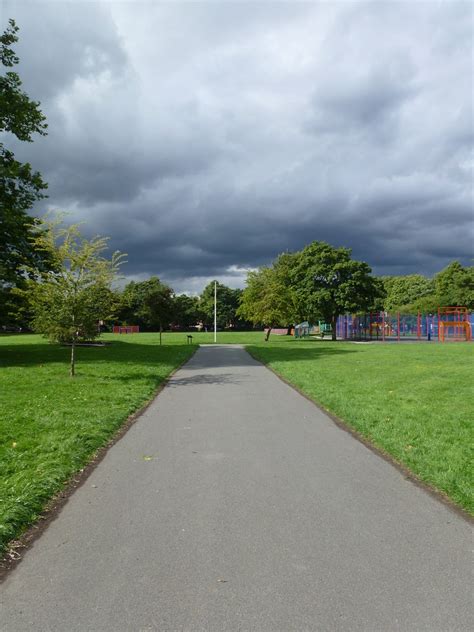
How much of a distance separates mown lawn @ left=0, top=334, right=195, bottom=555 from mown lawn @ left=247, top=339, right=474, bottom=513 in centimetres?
400

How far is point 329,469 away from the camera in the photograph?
19.4ft

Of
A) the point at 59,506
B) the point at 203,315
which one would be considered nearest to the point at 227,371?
the point at 59,506

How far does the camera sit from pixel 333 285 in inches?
1858

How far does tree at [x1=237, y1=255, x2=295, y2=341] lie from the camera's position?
4312 centimetres

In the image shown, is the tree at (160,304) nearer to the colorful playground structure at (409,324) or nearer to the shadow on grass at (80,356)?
the shadow on grass at (80,356)

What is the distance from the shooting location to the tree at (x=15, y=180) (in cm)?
2028

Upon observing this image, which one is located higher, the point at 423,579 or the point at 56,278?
the point at 56,278

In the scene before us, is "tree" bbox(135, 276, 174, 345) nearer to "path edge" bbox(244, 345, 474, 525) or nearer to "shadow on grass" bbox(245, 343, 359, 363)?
"shadow on grass" bbox(245, 343, 359, 363)

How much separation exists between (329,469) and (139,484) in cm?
219

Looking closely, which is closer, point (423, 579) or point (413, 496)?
point (423, 579)

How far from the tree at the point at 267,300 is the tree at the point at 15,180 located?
23.2m

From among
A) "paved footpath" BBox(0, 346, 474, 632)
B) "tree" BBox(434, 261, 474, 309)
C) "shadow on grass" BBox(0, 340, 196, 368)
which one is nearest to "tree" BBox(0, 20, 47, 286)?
"shadow on grass" BBox(0, 340, 196, 368)

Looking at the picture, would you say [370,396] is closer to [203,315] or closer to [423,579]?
[423,579]

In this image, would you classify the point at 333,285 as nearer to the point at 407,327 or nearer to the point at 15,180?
the point at 407,327
